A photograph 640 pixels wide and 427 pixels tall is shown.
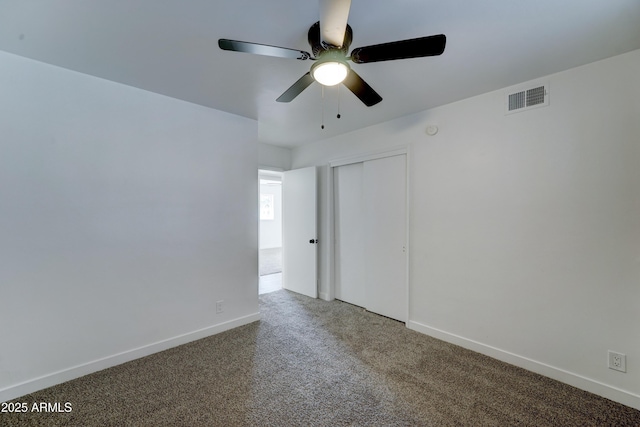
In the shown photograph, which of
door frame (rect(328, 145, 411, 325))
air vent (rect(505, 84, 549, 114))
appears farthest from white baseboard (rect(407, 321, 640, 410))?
air vent (rect(505, 84, 549, 114))

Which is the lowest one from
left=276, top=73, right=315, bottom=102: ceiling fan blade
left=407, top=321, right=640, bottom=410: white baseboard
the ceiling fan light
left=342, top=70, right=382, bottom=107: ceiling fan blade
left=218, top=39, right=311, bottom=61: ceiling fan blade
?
left=407, top=321, right=640, bottom=410: white baseboard

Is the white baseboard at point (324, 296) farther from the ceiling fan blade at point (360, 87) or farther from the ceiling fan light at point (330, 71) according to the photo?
the ceiling fan light at point (330, 71)

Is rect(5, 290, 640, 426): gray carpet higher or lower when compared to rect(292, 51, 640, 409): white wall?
lower

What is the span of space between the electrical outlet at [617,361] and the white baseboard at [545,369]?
15cm

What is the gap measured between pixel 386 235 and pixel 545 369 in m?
1.83

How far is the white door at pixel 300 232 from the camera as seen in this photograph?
412 cm

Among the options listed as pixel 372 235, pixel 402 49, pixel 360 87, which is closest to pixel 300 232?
pixel 372 235

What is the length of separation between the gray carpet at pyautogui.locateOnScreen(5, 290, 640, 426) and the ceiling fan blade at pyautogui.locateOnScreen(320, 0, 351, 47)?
87.4 inches

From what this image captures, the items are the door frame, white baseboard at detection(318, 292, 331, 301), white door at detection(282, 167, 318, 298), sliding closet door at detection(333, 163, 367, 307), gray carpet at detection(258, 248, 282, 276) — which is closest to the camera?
the door frame

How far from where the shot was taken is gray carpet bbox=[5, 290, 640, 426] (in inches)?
67.7

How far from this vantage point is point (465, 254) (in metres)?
2.64

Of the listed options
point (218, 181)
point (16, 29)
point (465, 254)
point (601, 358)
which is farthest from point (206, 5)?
point (601, 358)

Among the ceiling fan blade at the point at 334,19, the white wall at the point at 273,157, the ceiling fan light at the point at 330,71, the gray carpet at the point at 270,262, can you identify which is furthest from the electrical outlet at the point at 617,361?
the gray carpet at the point at 270,262

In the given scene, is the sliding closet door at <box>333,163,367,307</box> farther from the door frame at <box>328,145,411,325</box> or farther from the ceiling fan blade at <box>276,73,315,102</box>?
the ceiling fan blade at <box>276,73,315,102</box>
